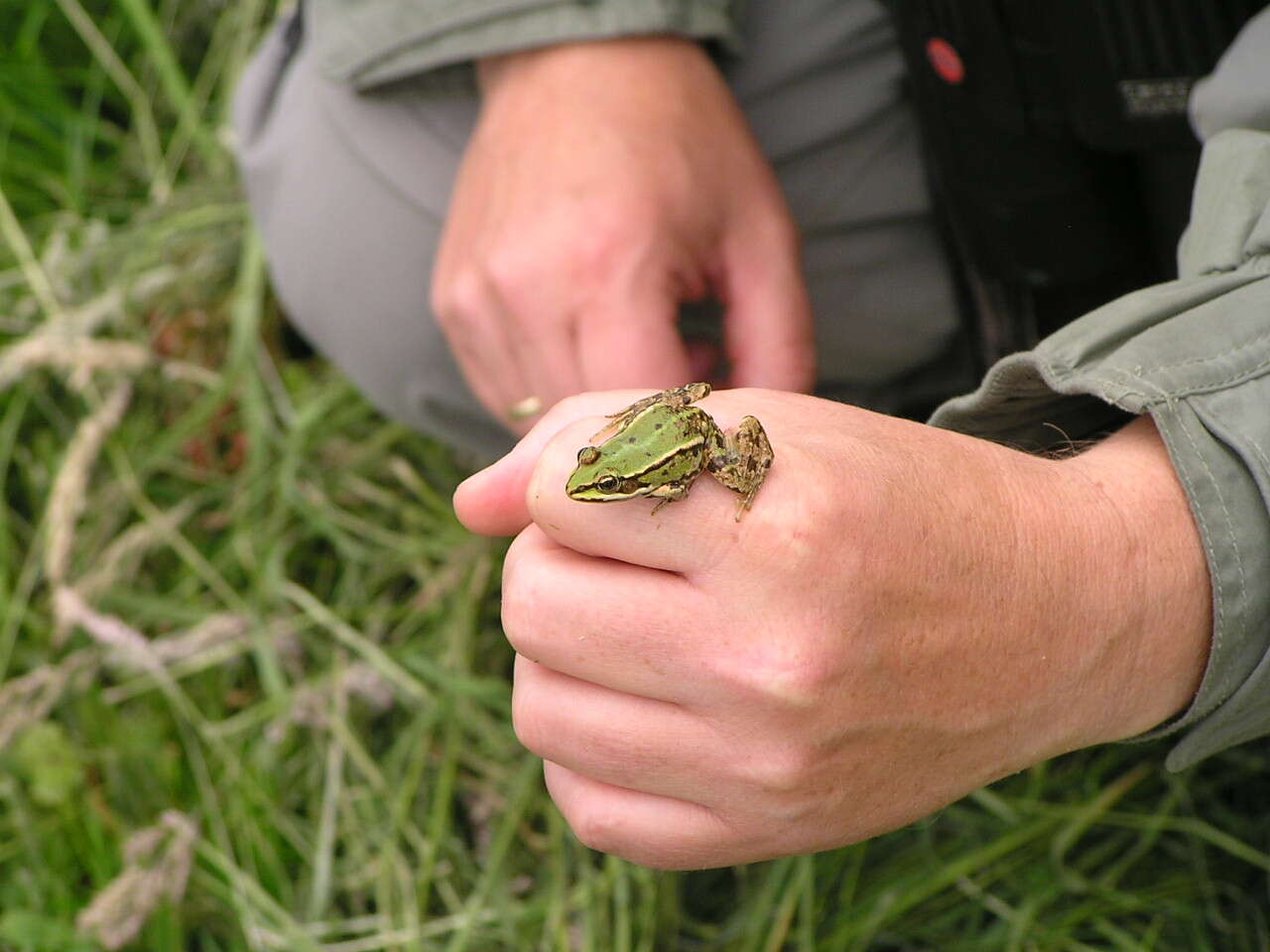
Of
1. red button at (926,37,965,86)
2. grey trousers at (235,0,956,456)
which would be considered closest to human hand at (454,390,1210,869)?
red button at (926,37,965,86)

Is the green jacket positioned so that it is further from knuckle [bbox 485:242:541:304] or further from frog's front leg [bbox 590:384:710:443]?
knuckle [bbox 485:242:541:304]

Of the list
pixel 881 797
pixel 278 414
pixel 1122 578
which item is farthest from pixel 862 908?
pixel 278 414

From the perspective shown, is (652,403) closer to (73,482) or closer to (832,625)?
(832,625)

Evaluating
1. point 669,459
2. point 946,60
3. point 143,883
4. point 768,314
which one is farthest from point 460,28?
point 143,883

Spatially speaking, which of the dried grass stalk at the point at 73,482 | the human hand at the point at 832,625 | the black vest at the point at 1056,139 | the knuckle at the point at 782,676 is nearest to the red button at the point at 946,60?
the black vest at the point at 1056,139

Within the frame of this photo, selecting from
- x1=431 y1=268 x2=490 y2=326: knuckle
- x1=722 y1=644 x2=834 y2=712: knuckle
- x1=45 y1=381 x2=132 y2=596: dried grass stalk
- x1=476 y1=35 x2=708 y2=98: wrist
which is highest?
x1=476 y1=35 x2=708 y2=98: wrist
